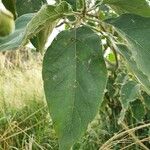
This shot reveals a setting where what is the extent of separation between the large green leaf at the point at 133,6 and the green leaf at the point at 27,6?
10cm

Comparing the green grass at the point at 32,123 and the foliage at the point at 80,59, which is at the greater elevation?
the foliage at the point at 80,59

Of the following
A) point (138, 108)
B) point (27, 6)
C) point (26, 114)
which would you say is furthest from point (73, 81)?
point (26, 114)

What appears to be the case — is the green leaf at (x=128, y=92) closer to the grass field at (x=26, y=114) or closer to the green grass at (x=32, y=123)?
the green grass at (x=32, y=123)

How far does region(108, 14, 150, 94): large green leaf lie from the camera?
48 centimetres

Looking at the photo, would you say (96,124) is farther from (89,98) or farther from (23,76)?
(89,98)

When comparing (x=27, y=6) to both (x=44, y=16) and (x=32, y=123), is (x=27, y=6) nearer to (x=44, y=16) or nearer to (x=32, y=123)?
(x=44, y=16)

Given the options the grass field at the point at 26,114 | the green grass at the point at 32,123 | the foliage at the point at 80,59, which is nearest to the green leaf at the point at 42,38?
the foliage at the point at 80,59

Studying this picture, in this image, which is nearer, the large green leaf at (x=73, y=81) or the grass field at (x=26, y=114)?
the large green leaf at (x=73, y=81)

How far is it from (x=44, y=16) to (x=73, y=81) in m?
0.10

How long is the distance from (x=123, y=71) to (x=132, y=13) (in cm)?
98

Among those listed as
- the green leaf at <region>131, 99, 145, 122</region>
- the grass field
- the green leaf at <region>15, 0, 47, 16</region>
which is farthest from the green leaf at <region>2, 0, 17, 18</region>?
the grass field

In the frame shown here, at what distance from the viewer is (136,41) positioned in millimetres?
499

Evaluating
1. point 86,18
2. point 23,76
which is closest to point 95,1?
point 86,18

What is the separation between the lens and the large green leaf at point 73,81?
50 cm
